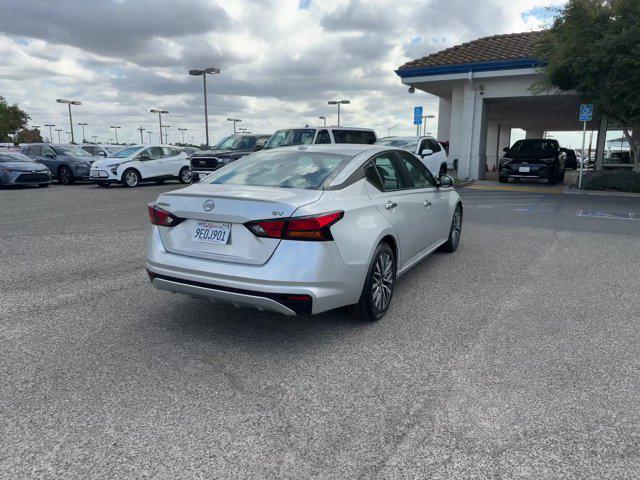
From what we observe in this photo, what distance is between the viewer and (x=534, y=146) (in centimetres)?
2028

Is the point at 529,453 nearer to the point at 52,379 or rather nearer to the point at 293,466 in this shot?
the point at 293,466

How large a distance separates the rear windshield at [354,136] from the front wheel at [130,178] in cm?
853

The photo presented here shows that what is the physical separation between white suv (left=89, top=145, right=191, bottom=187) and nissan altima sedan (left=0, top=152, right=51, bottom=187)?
174 cm

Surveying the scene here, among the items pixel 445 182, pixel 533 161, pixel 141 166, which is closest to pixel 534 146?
pixel 533 161

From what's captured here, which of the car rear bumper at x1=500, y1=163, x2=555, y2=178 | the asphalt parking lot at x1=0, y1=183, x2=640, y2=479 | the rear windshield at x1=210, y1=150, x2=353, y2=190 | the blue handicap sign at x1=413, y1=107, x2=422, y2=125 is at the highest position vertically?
→ the blue handicap sign at x1=413, y1=107, x2=422, y2=125

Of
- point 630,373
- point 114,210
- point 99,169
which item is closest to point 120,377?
point 630,373

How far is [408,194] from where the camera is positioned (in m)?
5.13

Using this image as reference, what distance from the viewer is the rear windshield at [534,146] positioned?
20.0 metres

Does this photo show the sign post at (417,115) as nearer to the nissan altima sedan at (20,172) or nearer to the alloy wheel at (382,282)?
the nissan altima sedan at (20,172)

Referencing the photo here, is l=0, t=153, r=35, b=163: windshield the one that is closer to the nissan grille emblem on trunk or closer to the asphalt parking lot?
the asphalt parking lot

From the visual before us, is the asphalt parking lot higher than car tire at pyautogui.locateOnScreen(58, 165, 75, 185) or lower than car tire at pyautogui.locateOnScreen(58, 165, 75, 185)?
lower

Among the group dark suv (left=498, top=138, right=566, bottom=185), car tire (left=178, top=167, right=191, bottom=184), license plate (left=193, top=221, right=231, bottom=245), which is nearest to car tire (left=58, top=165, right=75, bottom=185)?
car tire (left=178, top=167, right=191, bottom=184)

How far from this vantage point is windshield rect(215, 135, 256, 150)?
19.9 m

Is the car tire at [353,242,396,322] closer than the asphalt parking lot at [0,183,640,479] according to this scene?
No
